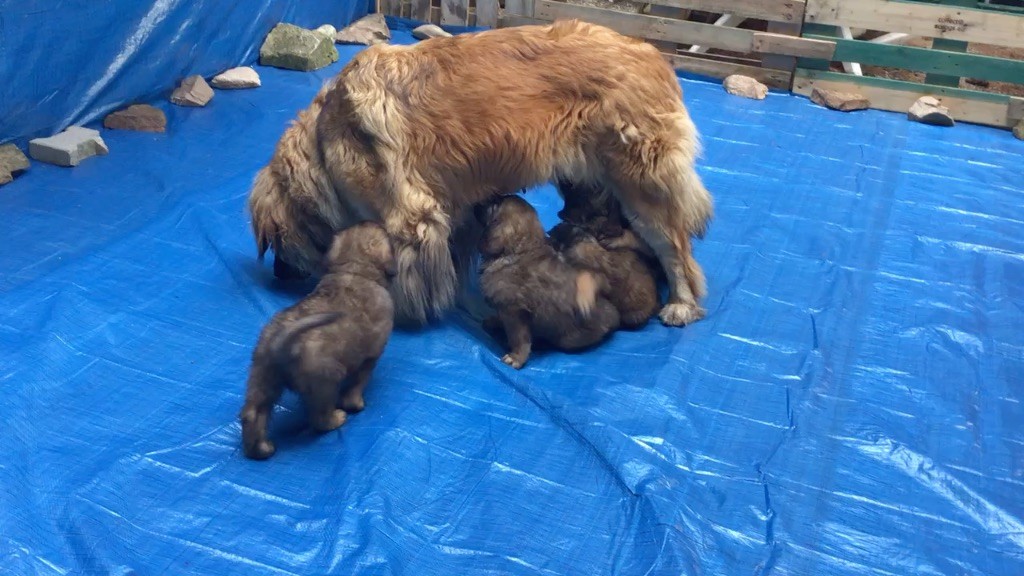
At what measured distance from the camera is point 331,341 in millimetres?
3018

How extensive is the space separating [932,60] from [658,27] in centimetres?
218

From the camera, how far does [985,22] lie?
6.56 metres

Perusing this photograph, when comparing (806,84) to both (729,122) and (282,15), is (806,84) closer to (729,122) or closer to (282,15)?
(729,122)

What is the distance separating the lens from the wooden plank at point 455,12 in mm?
8008

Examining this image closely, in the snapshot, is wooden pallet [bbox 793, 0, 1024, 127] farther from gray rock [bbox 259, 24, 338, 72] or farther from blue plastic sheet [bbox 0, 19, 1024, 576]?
gray rock [bbox 259, 24, 338, 72]

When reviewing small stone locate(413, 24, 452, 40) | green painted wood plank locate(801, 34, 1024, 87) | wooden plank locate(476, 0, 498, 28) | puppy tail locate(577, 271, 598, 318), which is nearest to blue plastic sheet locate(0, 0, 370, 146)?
small stone locate(413, 24, 452, 40)

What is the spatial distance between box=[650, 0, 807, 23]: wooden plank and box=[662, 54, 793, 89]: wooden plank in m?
0.41

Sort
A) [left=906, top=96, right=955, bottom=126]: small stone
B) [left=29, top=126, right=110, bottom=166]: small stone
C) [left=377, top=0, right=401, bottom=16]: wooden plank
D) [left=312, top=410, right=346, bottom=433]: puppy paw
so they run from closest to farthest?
1. [left=312, top=410, right=346, bottom=433]: puppy paw
2. [left=29, top=126, right=110, bottom=166]: small stone
3. [left=906, top=96, right=955, bottom=126]: small stone
4. [left=377, top=0, right=401, bottom=16]: wooden plank

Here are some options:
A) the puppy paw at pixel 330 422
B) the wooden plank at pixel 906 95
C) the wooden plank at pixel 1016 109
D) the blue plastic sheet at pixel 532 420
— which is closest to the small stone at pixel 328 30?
the blue plastic sheet at pixel 532 420

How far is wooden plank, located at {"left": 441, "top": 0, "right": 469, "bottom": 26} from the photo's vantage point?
8008mm

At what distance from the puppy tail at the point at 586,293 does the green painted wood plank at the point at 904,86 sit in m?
4.33

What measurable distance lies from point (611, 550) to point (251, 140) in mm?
3968

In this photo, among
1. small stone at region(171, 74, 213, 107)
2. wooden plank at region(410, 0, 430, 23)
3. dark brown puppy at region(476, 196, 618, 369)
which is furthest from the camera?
wooden plank at region(410, 0, 430, 23)

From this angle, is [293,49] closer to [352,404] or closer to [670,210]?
[670,210]
